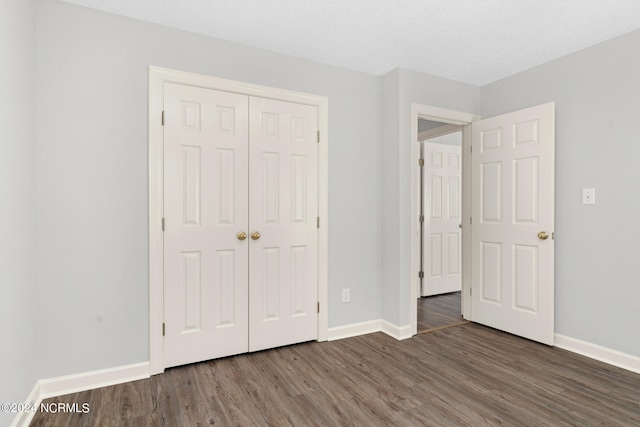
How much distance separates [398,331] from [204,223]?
196 centimetres

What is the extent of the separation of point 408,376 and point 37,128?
293 cm

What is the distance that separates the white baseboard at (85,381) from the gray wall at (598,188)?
3395 millimetres

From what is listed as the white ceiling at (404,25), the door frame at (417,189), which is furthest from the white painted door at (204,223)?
the door frame at (417,189)

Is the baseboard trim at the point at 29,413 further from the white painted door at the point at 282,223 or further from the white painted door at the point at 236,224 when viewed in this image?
the white painted door at the point at 282,223

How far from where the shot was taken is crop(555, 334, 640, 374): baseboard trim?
2484mm

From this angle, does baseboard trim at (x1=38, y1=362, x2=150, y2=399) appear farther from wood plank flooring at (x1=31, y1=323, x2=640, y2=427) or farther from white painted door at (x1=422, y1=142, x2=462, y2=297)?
white painted door at (x1=422, y1=142, x2=462, y2=297)

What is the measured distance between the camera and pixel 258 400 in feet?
6.88

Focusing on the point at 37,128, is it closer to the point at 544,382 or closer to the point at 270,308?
the point at 270,308

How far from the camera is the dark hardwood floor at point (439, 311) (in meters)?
3.54

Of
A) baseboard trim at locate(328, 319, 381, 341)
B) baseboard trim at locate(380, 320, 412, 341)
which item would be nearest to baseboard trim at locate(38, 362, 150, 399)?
baseboard trim at locate(328, 319, 381, 341)

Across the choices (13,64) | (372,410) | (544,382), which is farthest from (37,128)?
(544,382)

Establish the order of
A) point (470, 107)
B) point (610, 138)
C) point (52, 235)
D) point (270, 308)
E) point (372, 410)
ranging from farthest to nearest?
point (470, 107) → point (270, 308) → point (610, 138) → point (52, 235) → point (372, 410)

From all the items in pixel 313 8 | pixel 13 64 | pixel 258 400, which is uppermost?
pixel 313 8

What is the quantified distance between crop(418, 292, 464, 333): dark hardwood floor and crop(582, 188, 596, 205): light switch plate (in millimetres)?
1656
